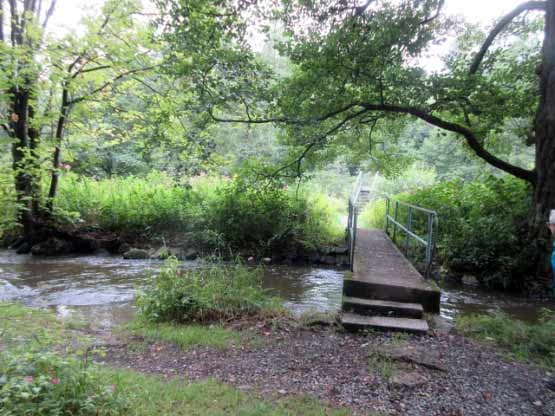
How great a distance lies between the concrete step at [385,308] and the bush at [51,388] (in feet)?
11.5

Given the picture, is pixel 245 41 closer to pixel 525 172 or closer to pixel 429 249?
pixel 429 249

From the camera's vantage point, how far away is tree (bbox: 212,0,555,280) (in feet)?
22.1

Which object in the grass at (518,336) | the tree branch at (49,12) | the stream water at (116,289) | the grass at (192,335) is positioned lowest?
the stream water at (116,289)

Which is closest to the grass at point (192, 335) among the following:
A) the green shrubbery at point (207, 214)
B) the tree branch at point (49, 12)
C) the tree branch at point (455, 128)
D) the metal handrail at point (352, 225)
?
the metal handrail at point (352, 225)

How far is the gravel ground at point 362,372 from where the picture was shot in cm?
313

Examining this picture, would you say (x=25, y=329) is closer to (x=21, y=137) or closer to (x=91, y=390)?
(x=91, y=390)

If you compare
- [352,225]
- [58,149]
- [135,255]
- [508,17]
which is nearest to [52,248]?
[135,255]

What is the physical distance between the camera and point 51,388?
→ 7.48ft

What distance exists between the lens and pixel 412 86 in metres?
7.12

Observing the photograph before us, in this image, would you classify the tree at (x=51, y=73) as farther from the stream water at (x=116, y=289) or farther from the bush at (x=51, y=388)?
the bush at (x=51, y=388)

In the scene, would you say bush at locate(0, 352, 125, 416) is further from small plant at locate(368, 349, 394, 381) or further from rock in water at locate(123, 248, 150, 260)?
rock in water at locate(123, 248, 150, 260)

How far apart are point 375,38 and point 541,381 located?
18.6 ft

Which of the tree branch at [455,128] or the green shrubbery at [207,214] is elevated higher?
the tree branch at [455,128]

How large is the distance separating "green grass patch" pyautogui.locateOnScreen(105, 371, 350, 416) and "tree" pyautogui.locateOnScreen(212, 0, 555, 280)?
17.6 feet
